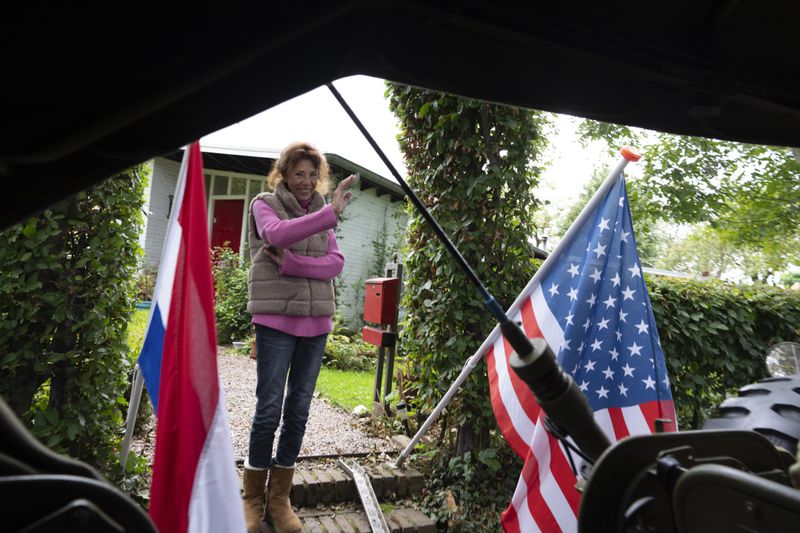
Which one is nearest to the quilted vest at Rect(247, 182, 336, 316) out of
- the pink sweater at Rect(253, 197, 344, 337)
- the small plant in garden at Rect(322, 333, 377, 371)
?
the pink sweater at Rect(253, 197, 344, 337)

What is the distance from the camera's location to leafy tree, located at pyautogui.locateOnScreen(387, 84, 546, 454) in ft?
Answer: 13.9

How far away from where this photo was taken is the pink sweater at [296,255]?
9.65 feet

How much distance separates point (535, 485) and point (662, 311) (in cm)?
274

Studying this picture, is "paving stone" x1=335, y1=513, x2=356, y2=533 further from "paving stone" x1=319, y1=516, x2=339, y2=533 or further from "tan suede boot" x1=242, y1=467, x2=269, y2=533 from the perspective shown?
"tan suede boot" x1=242, y1=467, x2=269, y2=533

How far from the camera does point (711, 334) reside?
4.93m

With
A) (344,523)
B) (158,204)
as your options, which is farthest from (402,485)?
(158,204)

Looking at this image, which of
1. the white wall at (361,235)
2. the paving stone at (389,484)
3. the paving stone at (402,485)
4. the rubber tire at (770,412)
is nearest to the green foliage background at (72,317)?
the paving stone at (389,484)

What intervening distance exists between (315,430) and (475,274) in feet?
10.4

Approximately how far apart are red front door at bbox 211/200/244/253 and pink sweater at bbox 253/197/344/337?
Answer: 1094cm

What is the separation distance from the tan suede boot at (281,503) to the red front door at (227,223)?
36.3 ft

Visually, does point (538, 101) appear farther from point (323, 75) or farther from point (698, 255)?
point (698, 255)

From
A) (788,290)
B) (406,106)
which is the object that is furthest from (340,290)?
(788,290)

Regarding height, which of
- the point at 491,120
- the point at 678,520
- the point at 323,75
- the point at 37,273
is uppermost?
the point at 491,120

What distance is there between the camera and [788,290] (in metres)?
5.54
